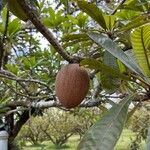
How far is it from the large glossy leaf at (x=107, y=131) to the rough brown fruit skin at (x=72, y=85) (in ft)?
0.31

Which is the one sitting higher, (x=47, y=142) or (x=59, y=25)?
(x=59, y=25)

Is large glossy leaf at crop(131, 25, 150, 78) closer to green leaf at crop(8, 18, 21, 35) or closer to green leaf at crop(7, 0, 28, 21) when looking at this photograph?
green leaf at crop(7, 0, 28, 21)

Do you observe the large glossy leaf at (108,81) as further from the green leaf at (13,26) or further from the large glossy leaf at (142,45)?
the green leaf at (13,26)

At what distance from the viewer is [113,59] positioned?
1.01 meters

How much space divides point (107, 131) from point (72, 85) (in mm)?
162

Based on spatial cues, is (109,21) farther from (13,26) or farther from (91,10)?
(13,26)

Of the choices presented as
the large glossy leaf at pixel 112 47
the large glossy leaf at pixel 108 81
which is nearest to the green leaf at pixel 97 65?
the large glossy leaf at pixel 112 47

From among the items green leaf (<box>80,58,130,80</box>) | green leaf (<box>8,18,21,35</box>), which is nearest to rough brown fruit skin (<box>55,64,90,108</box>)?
green leaf (<box>80,58,130,80</box>)

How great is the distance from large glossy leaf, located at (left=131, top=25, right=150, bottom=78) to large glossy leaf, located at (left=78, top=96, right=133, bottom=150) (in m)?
0.08

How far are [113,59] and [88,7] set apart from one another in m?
0.15

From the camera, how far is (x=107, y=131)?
796mm

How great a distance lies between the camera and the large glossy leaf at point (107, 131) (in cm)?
76

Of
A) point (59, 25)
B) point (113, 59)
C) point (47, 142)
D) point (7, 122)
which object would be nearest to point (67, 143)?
point (47, 142)

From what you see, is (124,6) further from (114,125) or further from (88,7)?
(114,125)
